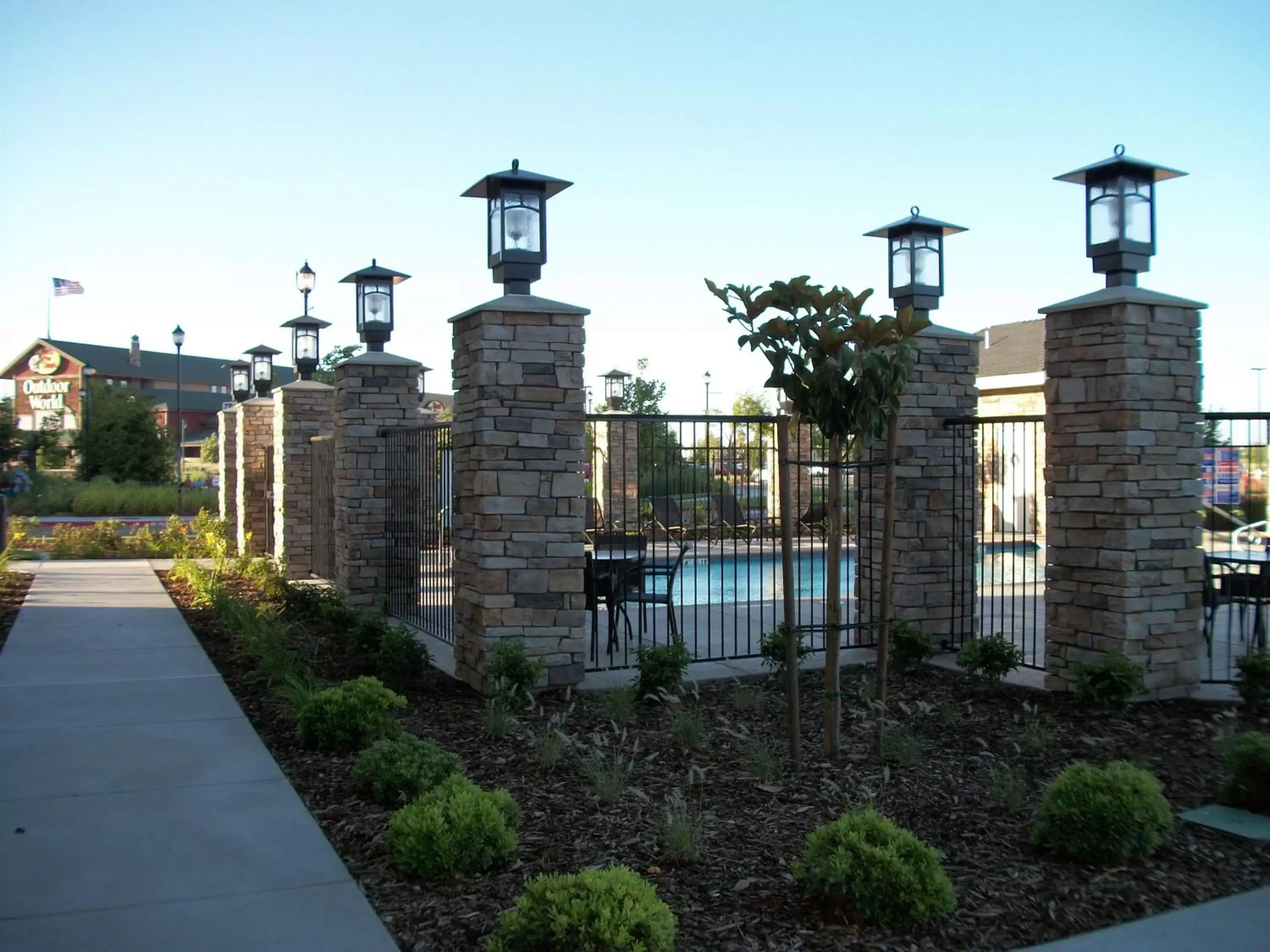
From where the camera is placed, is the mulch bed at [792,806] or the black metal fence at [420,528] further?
the black metal fence at [420,528]

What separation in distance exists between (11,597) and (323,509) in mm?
3444

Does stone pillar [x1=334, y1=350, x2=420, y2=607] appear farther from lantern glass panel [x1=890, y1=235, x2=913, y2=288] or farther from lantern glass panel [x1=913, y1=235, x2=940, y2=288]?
lantern glass panel [x1=913, y1=235, x2=940, y2=288]

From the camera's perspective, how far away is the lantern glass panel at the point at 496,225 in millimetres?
6887

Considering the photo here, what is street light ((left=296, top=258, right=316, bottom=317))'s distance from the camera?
41.7 feet

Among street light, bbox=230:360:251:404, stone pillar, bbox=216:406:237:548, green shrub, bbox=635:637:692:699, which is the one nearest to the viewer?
green shrub, bbox=635:637:692:699

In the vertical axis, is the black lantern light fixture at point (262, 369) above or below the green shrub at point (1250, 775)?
above

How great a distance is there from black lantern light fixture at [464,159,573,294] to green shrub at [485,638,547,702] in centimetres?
227

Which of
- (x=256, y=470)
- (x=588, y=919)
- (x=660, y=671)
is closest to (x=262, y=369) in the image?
(x=256, y=470)

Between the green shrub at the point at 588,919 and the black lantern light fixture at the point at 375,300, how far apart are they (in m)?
7.68

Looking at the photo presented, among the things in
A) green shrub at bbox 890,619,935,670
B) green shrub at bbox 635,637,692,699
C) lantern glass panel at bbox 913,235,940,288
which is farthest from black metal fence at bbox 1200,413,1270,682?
green shrub at bbox 635,637,692,699

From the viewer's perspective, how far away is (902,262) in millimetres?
7758

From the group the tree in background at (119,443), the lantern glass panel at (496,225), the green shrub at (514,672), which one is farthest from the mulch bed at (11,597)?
the tree in background at (119,443)

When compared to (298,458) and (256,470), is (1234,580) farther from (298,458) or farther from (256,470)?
(256,470)

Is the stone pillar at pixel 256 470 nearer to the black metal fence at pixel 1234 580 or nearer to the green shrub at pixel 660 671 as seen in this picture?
the green shrub at pixel 660 671
